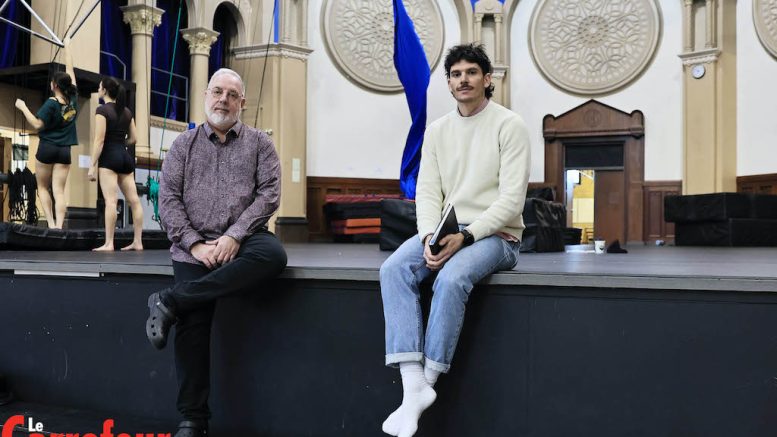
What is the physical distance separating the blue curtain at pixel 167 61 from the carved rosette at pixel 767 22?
26.9 feet

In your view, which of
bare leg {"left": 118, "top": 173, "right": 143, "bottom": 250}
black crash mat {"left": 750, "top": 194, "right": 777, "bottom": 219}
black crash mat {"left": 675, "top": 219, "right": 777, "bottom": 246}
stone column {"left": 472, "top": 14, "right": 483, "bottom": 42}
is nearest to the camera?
bare leg {"left": 118, "top": 173, "right": 143, "bottom": 250}

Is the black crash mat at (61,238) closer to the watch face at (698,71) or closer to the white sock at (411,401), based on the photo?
the white sock at (411,401)

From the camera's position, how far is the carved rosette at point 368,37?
12422 mm

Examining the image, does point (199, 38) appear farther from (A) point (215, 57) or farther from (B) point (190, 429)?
(B) point (190, 429)

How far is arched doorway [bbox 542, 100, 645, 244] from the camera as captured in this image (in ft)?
40.2

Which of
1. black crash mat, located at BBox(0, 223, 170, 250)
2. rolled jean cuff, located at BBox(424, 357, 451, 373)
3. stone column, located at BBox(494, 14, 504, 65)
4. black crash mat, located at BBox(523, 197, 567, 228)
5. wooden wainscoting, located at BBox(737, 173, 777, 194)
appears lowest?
rolled jean cuff, located at BBox(424, 357, 451, 373)

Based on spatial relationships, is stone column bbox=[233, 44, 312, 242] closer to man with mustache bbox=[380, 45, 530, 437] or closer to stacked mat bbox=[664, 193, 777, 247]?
stacked mat bbox=[664, 193, 777, 247]

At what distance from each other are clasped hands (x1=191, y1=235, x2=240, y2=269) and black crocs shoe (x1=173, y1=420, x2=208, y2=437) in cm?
52

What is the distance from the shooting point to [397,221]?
19.5 ft

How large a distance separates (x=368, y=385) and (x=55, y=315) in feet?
4.59

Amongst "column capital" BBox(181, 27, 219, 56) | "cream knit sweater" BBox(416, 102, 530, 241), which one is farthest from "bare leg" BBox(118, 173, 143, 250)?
"column capital" BBox(181, 27, 219, 56)

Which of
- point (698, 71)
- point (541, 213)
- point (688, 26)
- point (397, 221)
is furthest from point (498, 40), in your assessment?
point (397, 221)

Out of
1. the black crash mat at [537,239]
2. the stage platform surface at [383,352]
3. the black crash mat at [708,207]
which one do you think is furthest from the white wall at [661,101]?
the stage platform surface at [383,352]

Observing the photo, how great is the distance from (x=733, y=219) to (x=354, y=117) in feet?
19.8
